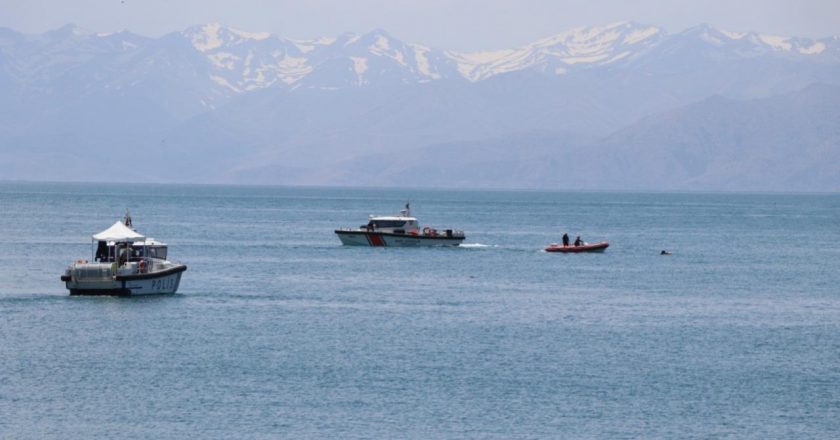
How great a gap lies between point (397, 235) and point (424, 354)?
240 ft

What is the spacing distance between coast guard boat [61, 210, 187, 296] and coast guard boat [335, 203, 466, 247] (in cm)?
5312

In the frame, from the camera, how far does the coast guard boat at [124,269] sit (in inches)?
3302

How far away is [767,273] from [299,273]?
1416 inches

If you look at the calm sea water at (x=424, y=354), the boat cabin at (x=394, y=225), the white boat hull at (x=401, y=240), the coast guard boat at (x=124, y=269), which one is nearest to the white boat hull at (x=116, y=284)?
the coast guard boat at (x=124, y=269)

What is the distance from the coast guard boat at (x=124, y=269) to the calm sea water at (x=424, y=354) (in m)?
1.08

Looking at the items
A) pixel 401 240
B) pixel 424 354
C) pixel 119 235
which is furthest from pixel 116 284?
pixel 401 240

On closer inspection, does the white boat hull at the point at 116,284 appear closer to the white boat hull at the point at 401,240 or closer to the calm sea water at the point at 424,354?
the calm sea water at the point at 424,354

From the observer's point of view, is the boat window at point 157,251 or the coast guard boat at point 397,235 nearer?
the boat window at point 157,251

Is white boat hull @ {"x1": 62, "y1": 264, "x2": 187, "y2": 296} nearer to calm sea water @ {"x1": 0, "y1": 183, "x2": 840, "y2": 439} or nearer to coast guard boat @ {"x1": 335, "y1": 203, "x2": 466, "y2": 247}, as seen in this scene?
calm sea water @ {"x1": 0, "y1": 183, "x2": 840, "y2": 439}

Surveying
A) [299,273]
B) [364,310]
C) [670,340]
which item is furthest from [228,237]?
[670,340]

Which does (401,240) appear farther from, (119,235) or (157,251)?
(119,235)

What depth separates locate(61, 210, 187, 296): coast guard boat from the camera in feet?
275

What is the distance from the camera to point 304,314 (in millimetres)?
81562

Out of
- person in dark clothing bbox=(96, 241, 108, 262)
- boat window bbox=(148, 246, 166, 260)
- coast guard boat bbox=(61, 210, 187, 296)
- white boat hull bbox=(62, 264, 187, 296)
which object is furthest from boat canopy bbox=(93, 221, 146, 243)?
white boat hull bbox=(62, 264, 187, 296)
